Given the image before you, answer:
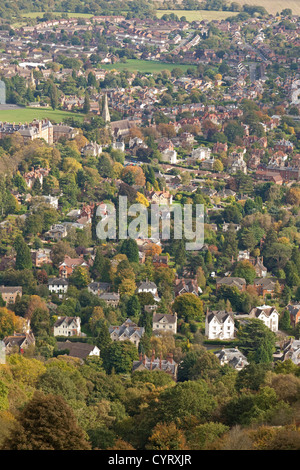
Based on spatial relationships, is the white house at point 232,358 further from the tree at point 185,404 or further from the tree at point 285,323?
the tree at point 185,404

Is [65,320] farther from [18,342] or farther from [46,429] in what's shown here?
[46,429]

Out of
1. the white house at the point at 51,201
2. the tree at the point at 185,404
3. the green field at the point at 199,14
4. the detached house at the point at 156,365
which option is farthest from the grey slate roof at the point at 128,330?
the green field at the point at 199,14

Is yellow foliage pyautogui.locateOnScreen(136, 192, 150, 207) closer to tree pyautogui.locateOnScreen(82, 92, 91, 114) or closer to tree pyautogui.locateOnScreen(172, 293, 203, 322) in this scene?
tree pyautogui.locateOnScreen(172, 293, 203, 322)

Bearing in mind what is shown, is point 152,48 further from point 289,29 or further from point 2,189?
point 2,189

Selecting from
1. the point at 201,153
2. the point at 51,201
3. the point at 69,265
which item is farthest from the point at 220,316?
the point at 201,153

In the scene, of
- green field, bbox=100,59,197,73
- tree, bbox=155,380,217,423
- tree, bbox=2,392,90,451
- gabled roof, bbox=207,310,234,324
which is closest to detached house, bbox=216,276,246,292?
gabled roof, bbox=207,310,234,324
